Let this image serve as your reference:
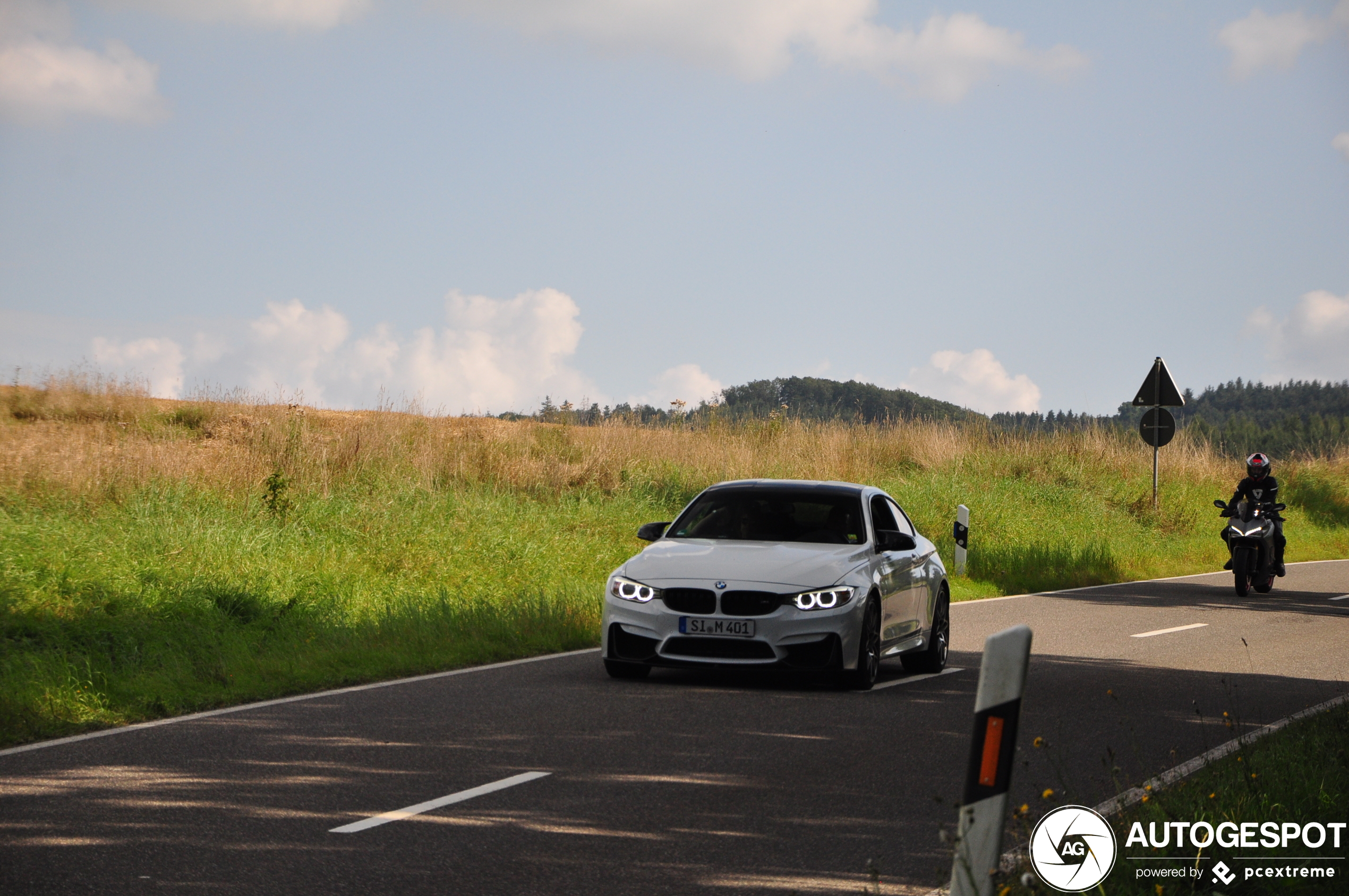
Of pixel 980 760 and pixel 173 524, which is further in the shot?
pixel 173 524

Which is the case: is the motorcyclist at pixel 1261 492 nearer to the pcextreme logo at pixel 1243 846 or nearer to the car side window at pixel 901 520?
the car side window at pixel 901 520

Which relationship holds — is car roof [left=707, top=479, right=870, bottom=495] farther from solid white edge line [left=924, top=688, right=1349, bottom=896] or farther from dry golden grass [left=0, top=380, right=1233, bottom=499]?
dry golden grass [left=0, top=380, right=1233, bottom=499]

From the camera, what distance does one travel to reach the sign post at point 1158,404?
2870 cm

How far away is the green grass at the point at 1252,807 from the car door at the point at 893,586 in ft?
10.8

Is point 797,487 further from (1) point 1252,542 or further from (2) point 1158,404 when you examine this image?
(2) point 1158,404

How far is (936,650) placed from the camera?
1177 cm

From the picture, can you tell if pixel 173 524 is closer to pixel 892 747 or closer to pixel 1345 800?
pixel 892 747

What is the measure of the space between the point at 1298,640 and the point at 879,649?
6.70 meters

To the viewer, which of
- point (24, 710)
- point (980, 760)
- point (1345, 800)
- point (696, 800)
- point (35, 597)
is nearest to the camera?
point (980, 760)

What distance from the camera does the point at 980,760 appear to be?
4051 millimetres

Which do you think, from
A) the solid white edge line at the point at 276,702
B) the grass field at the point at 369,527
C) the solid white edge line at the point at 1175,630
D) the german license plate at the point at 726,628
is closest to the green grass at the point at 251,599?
the grass field at the point at 369,527

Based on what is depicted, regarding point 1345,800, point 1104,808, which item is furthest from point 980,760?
point 1345,800

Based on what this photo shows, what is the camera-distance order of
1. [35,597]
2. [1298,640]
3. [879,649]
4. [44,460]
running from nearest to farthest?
[879,649] < [35,597] < [1298,640] < [44,460]

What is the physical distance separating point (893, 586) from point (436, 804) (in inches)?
210
